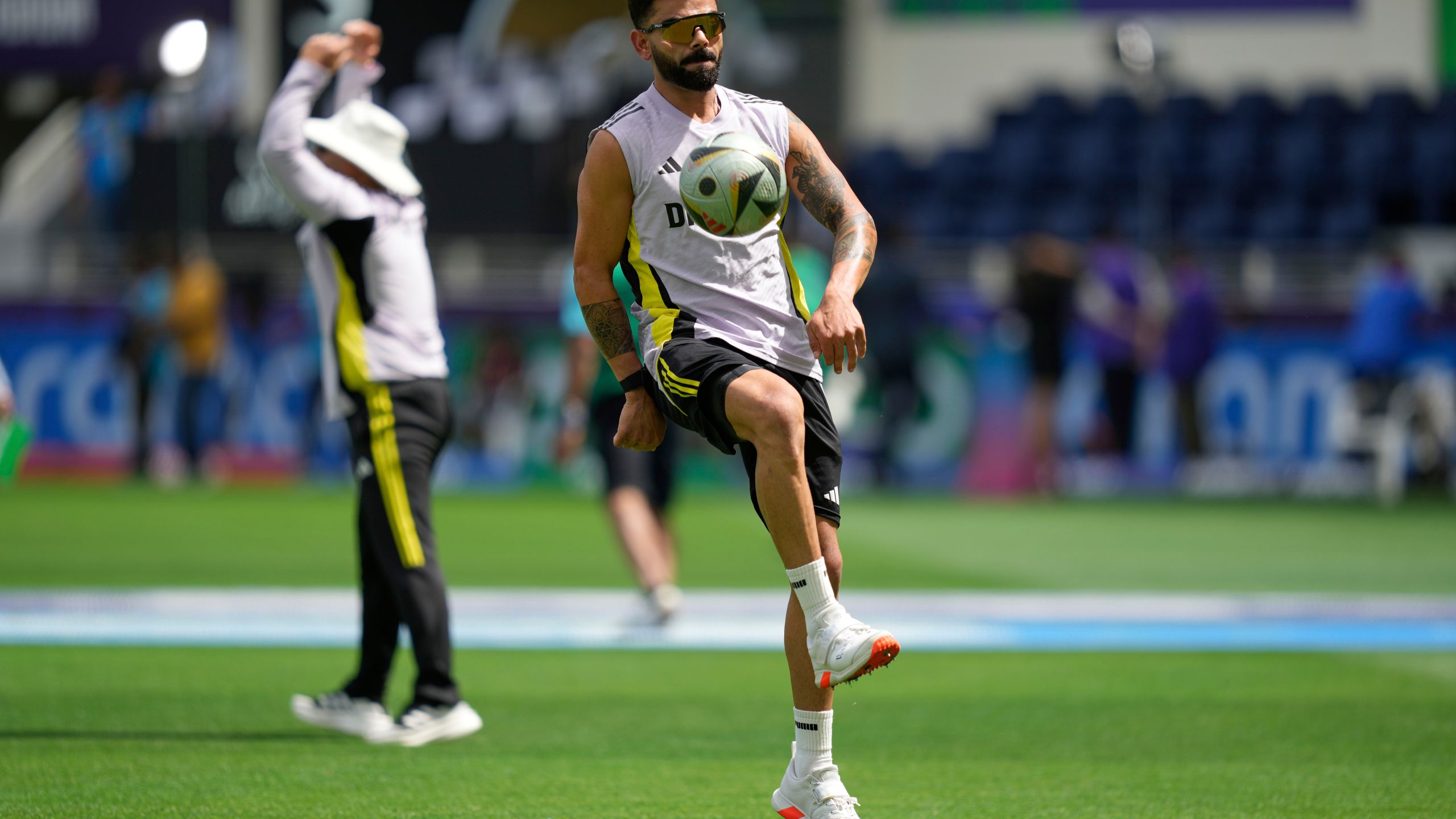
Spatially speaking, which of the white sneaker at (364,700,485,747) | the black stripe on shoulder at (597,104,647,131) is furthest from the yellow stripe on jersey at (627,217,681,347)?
the white sneaker at (364,700,485,747)

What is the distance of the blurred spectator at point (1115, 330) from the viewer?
16422 millimetres

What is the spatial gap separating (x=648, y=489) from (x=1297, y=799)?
3964 millimetres

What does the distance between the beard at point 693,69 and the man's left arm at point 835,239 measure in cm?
31

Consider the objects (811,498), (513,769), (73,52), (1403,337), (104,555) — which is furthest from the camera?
(73,52)

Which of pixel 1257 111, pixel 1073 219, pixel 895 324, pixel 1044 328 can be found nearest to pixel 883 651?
pixel 1044 328

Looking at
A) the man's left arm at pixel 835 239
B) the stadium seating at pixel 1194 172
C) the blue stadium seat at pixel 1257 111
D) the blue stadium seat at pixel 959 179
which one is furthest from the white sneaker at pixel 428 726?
the blue stadium seat at pixel 1257 111

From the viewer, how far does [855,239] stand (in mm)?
4453

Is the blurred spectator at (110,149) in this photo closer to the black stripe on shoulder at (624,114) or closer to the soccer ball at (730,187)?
the black stripe on shoulder at (624,114)

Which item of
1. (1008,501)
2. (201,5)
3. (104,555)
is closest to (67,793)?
(104,555)

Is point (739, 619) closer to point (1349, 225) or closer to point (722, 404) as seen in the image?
point (722, 404)

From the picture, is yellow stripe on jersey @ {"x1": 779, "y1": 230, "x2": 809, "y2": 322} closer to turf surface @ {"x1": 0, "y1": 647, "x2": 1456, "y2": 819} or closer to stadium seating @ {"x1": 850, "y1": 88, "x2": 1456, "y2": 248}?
turf surface @ {"x1": 0, "y1": 647, "x2": 1456, "y2": 819}

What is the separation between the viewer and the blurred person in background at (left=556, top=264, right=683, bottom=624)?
312 inches

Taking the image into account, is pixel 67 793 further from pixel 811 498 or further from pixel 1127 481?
pixel 1127 481

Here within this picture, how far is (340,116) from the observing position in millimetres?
6012
